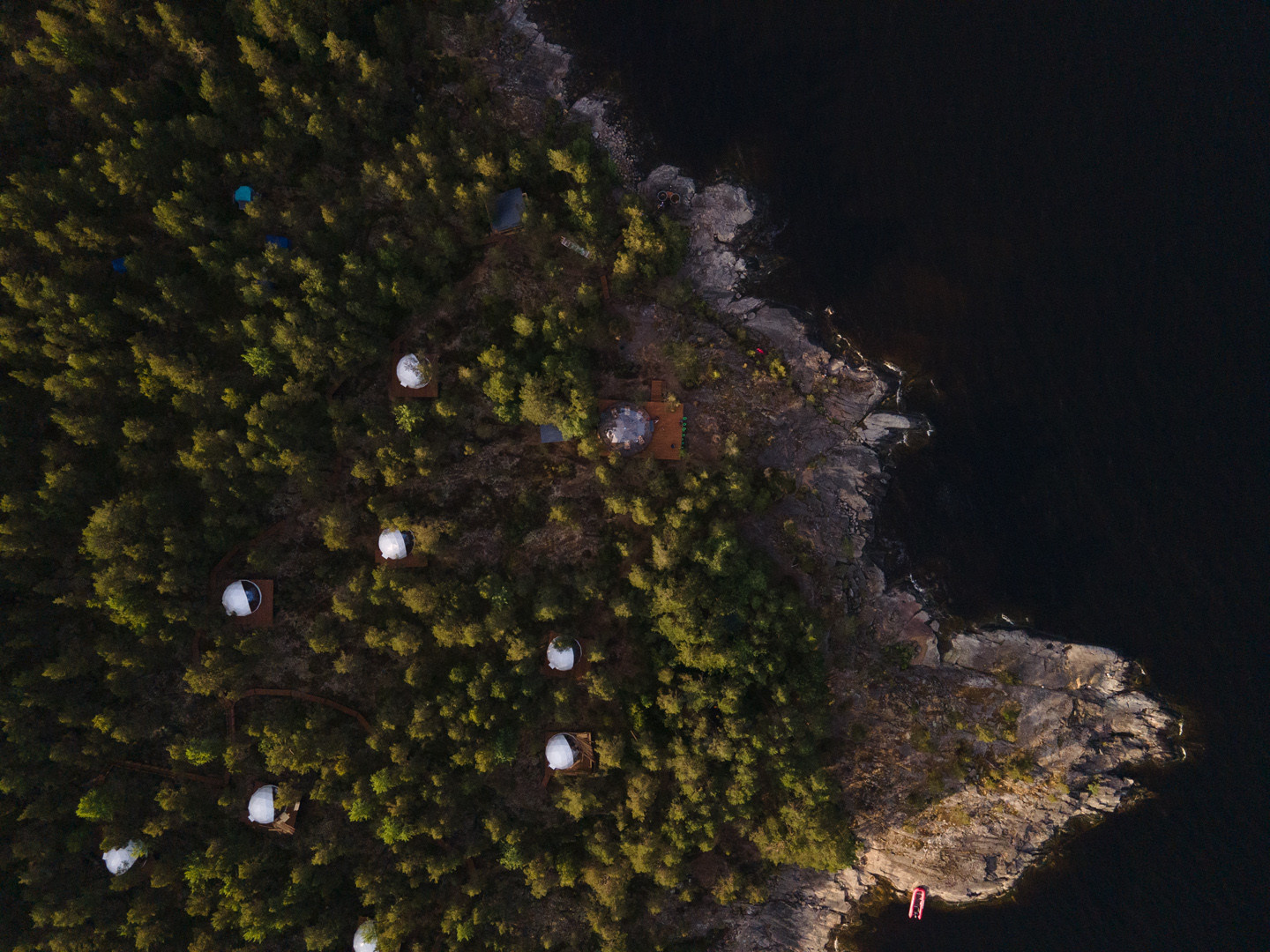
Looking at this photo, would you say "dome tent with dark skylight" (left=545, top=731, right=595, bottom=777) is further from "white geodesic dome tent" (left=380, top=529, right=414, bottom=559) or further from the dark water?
the dark water

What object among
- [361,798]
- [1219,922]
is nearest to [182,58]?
[361,798]

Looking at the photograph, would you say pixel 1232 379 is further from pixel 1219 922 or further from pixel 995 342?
pixel 1219 922

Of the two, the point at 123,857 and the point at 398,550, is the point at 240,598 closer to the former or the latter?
the point at 398,550

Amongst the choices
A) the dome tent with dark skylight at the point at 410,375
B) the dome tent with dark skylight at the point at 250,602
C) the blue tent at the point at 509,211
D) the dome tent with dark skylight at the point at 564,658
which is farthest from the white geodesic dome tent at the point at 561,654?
the blue tent at the point at 509,211

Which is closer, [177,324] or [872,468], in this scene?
[177,324]

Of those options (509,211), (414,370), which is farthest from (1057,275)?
(414,370)

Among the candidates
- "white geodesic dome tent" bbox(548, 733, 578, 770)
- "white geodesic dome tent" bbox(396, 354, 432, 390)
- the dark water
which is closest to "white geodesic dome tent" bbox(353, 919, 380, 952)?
"white geodesic dome tent" bbox(548, 733, 578, 770)
